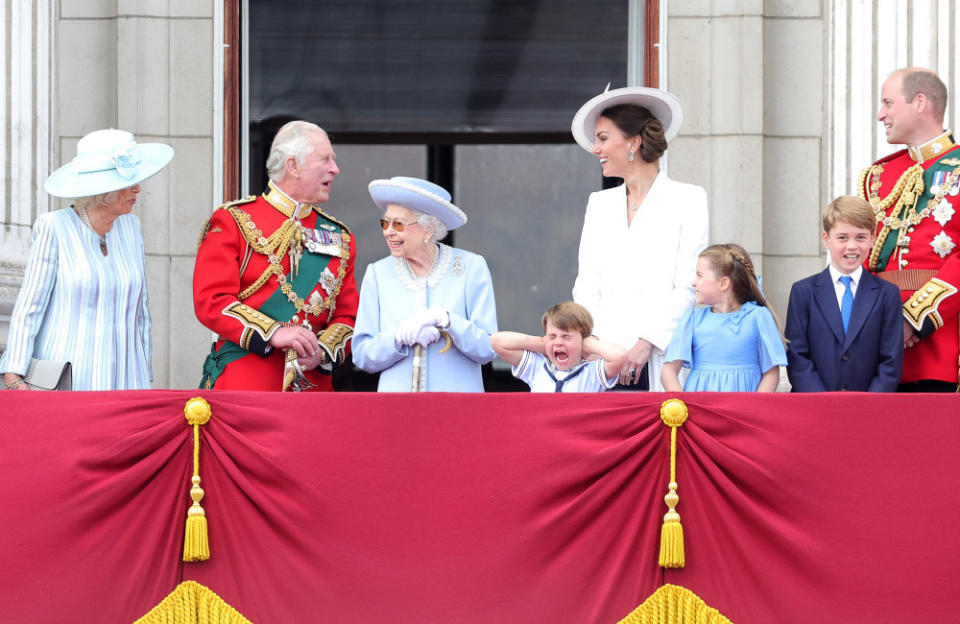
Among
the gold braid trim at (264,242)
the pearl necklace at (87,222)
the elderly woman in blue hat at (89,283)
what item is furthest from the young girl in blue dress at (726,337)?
the pearl necklace at (87,222)

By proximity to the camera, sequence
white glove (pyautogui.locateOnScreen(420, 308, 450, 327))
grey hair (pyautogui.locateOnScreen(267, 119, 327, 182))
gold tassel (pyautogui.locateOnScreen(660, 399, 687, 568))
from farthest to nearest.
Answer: grey hair (pyautogui.locateOnScreen(267, 119, 327, 182))
white glove (pyautogui.locateOnScreen(420, 308, 450, 327))
gold tassel (pyautogui.locateOnScreen(660, 399, 687, 568))

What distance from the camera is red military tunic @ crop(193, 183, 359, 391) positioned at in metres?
5.42

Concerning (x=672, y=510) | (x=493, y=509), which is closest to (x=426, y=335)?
(x=493, y=509)

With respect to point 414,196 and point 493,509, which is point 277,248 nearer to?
point 414,196

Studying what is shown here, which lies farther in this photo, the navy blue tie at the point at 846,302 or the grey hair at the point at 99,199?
the grey hair at the point at 99,199

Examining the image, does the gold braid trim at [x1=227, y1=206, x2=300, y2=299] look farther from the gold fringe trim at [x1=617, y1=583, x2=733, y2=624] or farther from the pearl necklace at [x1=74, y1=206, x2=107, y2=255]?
the gold fringe trim at [x1=617, y1=583, x2=733, y2=624]

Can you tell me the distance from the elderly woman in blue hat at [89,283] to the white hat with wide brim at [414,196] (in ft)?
2.92

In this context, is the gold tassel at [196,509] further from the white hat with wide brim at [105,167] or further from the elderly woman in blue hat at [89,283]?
the white hat with wide brim at [105,167]

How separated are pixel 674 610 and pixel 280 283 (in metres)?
2.04

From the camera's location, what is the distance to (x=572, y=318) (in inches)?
205

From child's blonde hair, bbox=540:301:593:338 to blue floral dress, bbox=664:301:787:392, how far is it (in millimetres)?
317

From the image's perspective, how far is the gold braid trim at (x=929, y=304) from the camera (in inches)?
207

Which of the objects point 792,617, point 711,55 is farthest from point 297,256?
point 711,55

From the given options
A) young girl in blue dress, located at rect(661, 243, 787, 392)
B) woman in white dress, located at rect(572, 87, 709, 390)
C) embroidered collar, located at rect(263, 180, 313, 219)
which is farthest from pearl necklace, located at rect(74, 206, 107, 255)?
young girl in blue dress, located at rect(661, 243, 787, 392)
